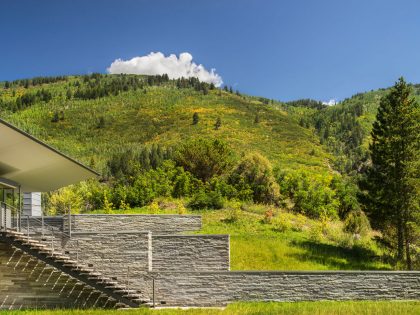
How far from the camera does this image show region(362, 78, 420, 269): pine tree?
22359 millimetres

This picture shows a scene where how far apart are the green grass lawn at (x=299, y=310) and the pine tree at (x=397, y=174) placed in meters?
6.50

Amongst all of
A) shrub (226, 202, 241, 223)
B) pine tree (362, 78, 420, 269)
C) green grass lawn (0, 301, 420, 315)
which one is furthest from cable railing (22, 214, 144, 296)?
pine tree (362, 78, 420, 269)

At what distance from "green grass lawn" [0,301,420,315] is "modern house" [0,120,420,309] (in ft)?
2.21

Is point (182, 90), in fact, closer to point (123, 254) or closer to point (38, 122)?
point (38, 122)

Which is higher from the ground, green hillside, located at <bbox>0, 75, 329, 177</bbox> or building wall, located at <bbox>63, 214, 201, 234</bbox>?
green hillside, located at <bbox>0, 75, 329, 177</bbox>

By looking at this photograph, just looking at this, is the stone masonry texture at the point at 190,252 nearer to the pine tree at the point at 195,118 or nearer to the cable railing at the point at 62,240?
the cable railing at the point at 62,240

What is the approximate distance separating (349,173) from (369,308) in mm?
61569

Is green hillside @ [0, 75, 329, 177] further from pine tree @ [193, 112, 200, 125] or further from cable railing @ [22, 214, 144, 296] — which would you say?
cable railing @ [22, 214, 144, 296]

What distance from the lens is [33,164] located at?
1936 cm

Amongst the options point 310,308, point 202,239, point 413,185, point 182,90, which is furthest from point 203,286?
point 182,90

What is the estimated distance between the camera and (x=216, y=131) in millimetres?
77125

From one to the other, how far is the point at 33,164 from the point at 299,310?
1155 centimetres

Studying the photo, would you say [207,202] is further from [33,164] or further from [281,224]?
[33,164]

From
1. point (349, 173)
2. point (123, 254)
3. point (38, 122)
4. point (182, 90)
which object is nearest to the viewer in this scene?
point (123, 254)
